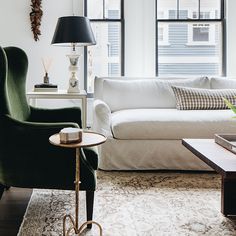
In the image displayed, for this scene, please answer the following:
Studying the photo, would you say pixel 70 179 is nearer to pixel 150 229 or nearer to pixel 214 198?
pixel 150 229

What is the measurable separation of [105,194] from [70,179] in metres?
0.64

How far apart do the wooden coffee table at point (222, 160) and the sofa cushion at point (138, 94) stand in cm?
139

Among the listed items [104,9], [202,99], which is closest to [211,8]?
[104,9]

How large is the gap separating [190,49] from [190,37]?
0.49 ft

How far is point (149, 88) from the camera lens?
390 cm

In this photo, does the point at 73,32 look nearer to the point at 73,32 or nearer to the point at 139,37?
the point at 73,32

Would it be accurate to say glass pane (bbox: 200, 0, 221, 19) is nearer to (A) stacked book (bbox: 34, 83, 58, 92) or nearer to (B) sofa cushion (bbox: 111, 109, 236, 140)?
(B) sofa cushion (bbox: 111, 109, 236, 140)

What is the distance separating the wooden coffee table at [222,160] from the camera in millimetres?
1965

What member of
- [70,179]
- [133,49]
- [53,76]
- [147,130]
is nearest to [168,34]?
[133,49]

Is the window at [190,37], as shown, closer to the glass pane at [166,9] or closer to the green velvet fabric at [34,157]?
the glass pane at [166,9]

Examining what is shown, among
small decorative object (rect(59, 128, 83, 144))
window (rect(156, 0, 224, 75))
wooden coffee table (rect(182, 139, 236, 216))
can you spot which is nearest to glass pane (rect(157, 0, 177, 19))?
window (rect(156, 0, 224, 75))

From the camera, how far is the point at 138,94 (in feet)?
12.7

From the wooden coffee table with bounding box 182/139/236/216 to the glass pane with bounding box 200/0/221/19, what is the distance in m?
2.65

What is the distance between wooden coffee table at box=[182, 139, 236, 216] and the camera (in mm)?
1965
